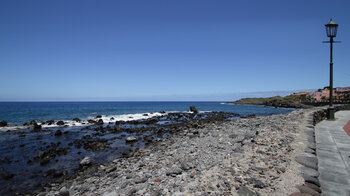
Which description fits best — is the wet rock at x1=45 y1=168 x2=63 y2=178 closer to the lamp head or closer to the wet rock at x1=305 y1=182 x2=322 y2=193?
the wet rock at x1=305 y1=182 x2=322 y2=193

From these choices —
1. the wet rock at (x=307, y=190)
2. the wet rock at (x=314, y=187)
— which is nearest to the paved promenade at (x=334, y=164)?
the wet rock at (x=314, y=187)

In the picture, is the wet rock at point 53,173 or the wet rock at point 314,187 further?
the wet rock at point 53,173

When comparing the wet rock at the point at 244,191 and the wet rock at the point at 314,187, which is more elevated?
the wet rock at the point at 314,187

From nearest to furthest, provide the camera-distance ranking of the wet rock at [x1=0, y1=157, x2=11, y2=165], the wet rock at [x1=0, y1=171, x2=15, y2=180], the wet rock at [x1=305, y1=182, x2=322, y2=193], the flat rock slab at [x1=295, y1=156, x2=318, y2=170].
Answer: the wet rock at [x1=305, y1=182, x2=322, y2=193]
the flat rock slab at [x1=295, y1=156, x2=318, y2=170]
the wet rock at [x1=0, y1=171, x2=15, y2=180]
the wet rock at [x1=0, y1=157, x2=11, y2=165]

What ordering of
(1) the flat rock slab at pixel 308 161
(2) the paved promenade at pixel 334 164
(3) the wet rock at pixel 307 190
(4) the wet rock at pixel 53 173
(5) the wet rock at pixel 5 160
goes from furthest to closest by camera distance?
1. (5) the wet rock at pixel 5 160
2. (4) the wet rock at pixel 53 173
3. (1) the flat rock slab at pixel 308 161
4. (2) the paved promenade at pixel 334 164
5. (3) the wet rock at pixel 307 190

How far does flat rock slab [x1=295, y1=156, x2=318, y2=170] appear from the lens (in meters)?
4.63

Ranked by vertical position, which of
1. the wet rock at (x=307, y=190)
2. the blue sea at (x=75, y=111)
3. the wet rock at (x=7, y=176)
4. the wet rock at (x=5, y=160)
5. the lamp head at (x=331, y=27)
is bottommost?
the blue sea at (x=75, y=111)

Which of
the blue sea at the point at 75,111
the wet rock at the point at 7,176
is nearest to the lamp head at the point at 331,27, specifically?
the wet rock at the point at 7,176

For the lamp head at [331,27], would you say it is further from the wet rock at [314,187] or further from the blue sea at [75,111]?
the blue sea at [75,111]

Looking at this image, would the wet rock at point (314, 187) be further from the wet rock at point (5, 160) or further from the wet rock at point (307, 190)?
the wet rock at point (5, 160)

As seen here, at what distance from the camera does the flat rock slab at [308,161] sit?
15.2 feet

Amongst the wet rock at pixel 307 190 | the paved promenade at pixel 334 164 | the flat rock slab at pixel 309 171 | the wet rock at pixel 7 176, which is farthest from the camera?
the wet rock at pixel 7 176

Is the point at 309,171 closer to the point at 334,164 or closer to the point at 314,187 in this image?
the point at 314,187

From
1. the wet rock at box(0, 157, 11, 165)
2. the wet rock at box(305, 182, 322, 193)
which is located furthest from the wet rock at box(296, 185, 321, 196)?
the wet rock at box(0, 157, 11, 165)
